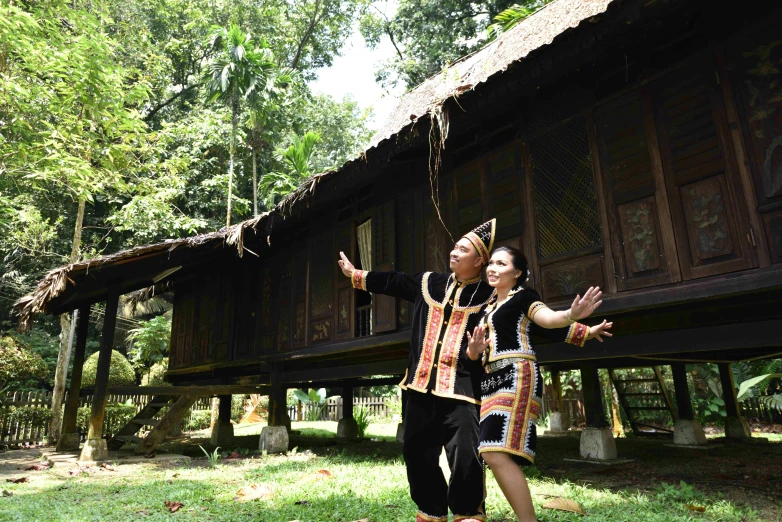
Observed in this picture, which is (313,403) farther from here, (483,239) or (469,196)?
(483,239)

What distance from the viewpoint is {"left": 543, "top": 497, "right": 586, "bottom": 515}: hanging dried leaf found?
3.80m

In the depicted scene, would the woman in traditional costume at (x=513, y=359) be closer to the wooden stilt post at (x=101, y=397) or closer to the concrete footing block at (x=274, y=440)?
the concrete footing block at (x=274, y=440)

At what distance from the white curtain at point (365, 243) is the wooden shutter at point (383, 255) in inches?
5.9

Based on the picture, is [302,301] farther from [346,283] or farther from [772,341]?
[772,341]

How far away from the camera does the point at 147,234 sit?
57.9 feet

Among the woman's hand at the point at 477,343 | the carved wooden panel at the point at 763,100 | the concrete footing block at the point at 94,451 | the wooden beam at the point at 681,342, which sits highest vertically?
the carved wooden panel at the point at 763,100

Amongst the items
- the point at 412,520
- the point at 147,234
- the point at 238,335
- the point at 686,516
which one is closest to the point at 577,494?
the point at 686,516

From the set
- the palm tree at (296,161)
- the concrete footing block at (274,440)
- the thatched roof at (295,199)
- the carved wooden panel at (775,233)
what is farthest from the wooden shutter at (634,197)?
the palm tree at (296,161)

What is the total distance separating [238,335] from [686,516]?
26.9 feet

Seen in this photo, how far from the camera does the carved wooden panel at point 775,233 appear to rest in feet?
11.7

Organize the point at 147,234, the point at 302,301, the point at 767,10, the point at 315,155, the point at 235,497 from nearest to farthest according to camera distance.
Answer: the point at 767,10 < the point at 235,497 < the point at 302,301 < the point at 147,234 < the point at 315,155

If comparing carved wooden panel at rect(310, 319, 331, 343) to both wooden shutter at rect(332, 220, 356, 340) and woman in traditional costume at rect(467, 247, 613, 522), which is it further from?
woman in traditional costume at rect(467, 247, 613, 522)

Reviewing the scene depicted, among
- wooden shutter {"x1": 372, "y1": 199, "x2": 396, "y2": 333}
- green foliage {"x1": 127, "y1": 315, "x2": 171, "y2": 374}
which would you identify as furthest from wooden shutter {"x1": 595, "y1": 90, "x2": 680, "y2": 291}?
green foliage {"x1": 127, "y1": 315, "x2": 171, "y2": 374}

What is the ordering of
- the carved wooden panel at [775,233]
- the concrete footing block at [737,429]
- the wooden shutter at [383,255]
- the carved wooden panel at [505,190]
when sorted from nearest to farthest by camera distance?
the carved wooden panel at [775,233] → the carved wooden panel at [505,190] → the wooden shutter at [383,255] → the concrete footing block at [737,429]
